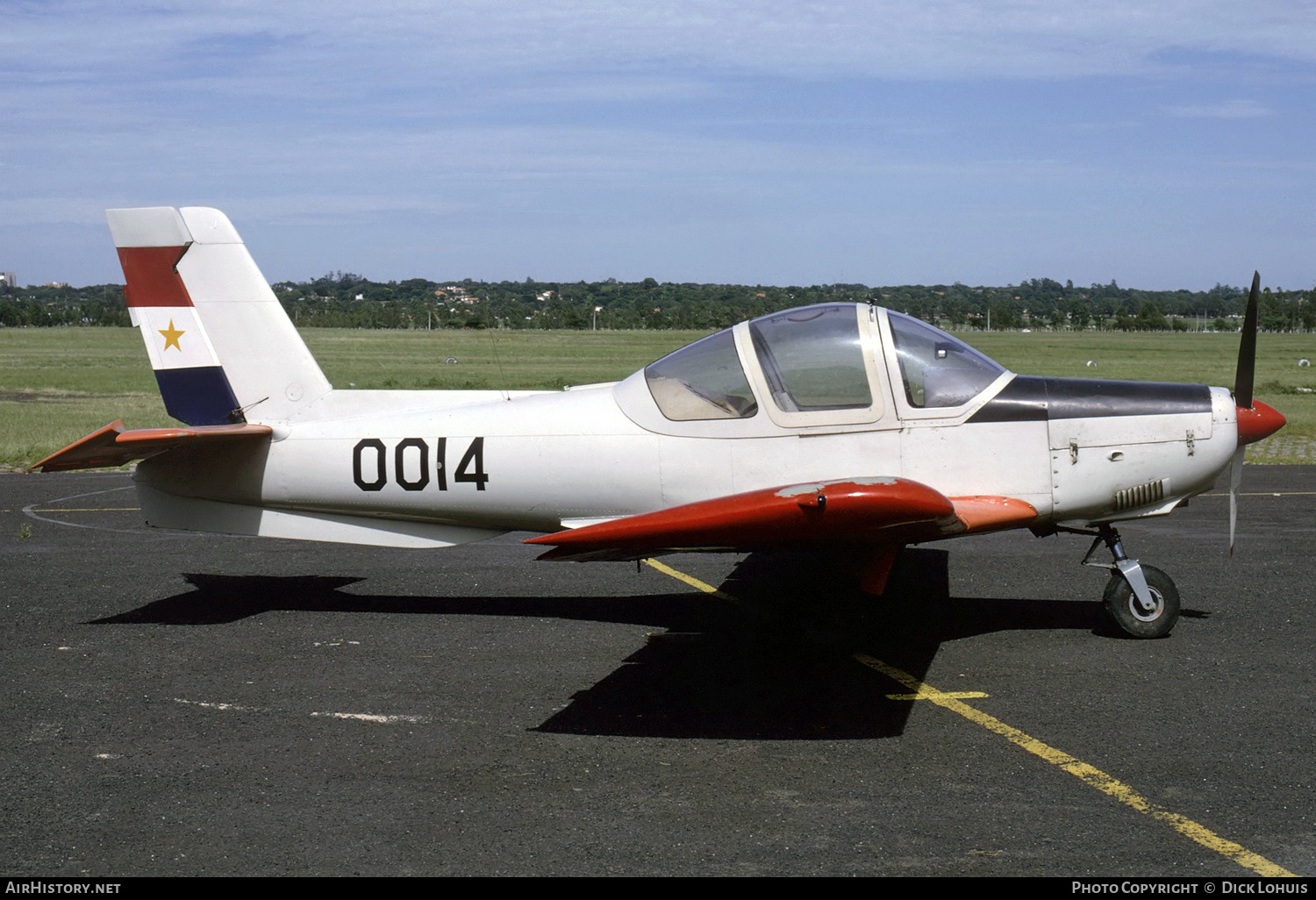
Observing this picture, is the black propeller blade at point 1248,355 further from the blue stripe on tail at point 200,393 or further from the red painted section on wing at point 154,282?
the red painted section on wing at point 154,282

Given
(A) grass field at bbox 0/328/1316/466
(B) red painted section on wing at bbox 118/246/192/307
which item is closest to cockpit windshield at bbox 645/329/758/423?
(B) red painted section on wing at bbox 118/246/192/307

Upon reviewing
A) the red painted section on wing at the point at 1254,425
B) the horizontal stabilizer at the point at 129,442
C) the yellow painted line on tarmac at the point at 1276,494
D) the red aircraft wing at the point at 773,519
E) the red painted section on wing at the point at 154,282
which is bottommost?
the yellow painted line on tarmac at the point at 1276,494

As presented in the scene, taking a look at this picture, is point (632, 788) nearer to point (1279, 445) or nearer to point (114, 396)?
point (1279, 445)

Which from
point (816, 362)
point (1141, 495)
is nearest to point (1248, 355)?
point (1141, 495)

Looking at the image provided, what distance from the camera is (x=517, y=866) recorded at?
4281 millimetres

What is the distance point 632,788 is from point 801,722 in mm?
1218

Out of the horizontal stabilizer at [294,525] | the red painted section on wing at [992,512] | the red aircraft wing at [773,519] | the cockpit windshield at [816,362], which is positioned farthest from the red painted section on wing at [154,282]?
the red painted section on wing at [992,512]

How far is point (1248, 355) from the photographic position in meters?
7.13

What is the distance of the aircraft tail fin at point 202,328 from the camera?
8.61 m

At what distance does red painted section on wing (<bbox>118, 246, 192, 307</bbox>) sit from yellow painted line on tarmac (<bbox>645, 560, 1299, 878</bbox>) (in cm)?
552

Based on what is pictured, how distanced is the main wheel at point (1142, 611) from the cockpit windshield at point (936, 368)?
1.55m

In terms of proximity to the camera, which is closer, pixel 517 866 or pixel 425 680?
pixel 517 866
